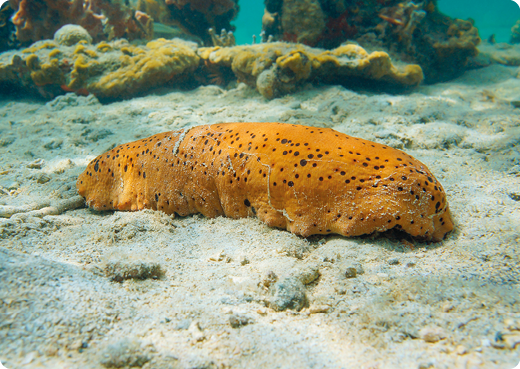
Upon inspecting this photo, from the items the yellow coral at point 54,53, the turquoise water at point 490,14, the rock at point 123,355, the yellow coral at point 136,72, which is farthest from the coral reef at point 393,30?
the turquoise water at point 490,14

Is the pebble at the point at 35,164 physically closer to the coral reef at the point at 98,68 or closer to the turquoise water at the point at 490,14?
the coral reef at the point at 98,68

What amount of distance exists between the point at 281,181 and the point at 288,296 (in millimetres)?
979

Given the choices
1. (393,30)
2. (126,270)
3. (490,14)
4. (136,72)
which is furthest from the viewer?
(490,14)

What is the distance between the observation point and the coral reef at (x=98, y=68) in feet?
19.5

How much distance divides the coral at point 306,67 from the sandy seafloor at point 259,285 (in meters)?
2.48

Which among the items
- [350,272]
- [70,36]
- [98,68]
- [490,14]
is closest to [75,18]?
[70,36]

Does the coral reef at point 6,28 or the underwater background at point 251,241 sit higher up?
the coral reef at point 6,28

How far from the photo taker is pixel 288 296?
1.59 meters

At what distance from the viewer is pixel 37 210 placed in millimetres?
2715

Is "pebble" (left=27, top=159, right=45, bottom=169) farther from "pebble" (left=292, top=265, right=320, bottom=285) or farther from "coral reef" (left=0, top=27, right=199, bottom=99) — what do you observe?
"pebble" (left=292, top=265, right=320, bottom=285)

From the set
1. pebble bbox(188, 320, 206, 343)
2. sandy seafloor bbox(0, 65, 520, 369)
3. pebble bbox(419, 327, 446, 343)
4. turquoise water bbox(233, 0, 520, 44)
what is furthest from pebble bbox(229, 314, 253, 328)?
turquoise water bbox(233, 0, 520, 44)

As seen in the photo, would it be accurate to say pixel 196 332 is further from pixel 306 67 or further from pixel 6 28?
pixel 6 28

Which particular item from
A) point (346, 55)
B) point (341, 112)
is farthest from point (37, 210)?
point (346, 55)

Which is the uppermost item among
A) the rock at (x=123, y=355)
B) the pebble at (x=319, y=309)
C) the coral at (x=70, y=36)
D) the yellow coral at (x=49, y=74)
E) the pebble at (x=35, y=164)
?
the coral at (x=70, y=36)
